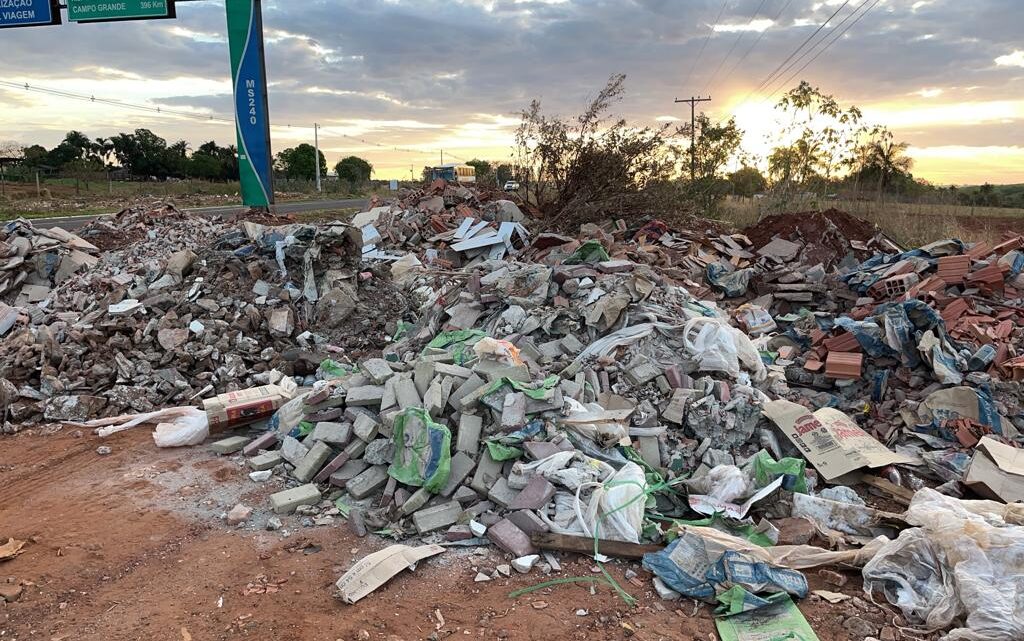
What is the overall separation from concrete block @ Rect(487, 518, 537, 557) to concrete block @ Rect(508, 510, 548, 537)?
0.09 ft

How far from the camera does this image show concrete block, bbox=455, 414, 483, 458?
446 centimetres

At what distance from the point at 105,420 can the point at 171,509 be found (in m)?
2.16

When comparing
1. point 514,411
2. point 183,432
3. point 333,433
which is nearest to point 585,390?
point 514,411

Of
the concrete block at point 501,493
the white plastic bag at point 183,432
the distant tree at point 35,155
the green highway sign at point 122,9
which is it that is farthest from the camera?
the distant tree at point 35,155

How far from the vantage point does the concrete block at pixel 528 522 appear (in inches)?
152

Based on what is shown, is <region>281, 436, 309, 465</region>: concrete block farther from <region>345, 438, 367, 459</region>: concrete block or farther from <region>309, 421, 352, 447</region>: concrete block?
<region>345, 438, 367, 459</region>: concrete block

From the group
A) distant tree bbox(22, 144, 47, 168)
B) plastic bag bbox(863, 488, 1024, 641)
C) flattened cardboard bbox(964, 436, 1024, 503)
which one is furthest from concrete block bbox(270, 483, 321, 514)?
distant tree bbox(22, 144, 47, 168)

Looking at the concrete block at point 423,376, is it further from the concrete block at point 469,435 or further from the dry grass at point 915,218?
the dry grass at point 915,218

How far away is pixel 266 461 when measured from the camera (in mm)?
4863

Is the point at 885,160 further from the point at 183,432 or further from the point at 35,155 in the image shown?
the point at 35,155

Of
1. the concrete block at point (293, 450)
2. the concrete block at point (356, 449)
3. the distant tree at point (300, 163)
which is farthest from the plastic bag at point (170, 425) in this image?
the distant tree at point (300, 163)

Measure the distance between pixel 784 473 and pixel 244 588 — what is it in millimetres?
3535

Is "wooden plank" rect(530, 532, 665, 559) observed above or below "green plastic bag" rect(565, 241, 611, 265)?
below

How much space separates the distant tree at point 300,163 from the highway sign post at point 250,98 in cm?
4271
